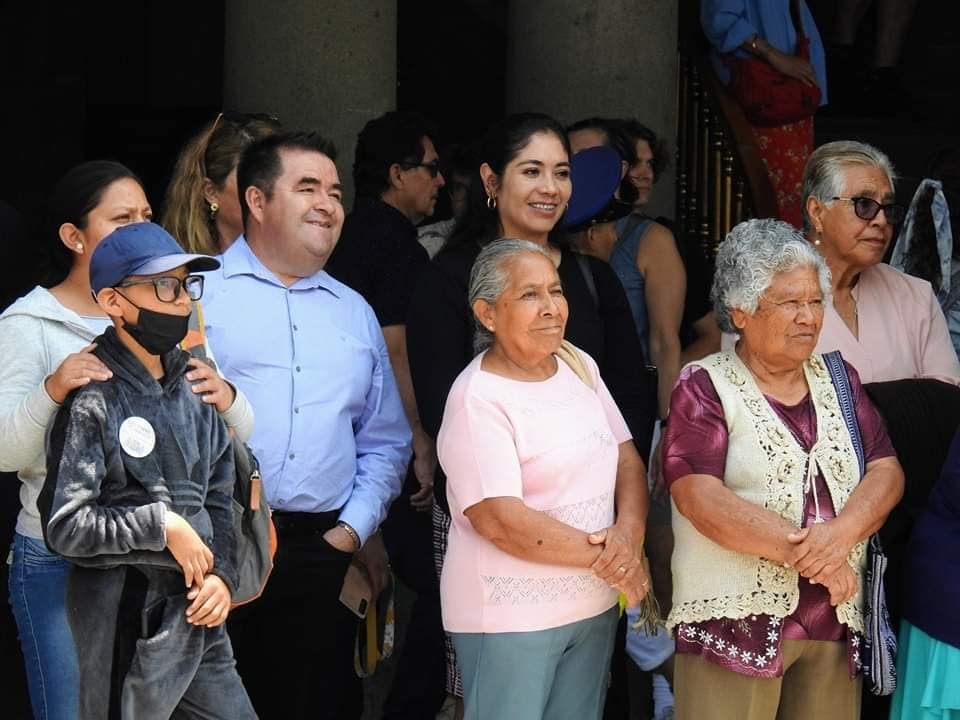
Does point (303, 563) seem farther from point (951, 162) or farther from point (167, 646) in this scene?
point (951, 162)

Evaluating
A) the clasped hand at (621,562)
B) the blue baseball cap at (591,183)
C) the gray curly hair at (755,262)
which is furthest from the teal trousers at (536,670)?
the blue baseball cap at (591,183)

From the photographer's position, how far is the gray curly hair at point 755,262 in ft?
15.0

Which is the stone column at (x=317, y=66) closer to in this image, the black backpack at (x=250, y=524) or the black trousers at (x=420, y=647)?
the black trousers at (x=420, y=647)

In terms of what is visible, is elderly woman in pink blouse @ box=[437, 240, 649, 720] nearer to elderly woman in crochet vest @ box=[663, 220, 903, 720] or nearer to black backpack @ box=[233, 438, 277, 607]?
elderly woman in crochet vest @ box=[663, 220, 903, 720]

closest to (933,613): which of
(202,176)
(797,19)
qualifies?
(202,176)

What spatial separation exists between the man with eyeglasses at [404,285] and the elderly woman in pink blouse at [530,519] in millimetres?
659

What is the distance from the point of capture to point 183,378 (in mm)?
4000

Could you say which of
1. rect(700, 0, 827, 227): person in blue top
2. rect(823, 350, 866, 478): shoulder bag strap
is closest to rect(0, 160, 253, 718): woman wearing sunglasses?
rect(823, 350, 866, 478): shoulder bag strap

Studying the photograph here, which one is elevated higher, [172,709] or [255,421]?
[255,421]

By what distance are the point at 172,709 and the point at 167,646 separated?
0.17 metres

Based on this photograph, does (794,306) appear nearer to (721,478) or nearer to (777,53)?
(721,478)

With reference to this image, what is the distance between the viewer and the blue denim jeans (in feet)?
13.0

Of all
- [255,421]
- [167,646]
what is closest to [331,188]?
[255,421]

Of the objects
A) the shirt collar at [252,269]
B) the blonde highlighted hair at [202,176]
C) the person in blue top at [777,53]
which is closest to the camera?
the shirt collar at [252,269]
